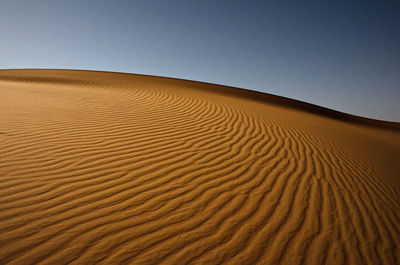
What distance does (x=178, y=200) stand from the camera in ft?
7.98

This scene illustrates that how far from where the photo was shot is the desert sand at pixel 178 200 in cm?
181

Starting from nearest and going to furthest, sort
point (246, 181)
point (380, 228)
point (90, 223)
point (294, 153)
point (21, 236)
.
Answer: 1. point (21, 236)
2. point (90, 223)
3. point (380, 228)
4. point (246, 181)
5. point (294, 153)

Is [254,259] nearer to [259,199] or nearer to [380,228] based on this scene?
[259,199]

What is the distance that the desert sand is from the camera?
1.81m

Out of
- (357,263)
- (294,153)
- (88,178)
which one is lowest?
(357,263)

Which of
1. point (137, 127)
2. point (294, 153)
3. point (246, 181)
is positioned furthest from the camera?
point (137, 127)

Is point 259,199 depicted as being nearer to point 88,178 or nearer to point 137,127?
point 88,178

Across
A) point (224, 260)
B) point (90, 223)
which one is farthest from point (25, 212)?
point (224, 260)

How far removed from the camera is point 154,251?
177 centimetres

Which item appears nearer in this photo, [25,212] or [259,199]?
[25,212]

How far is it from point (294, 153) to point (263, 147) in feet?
2.17

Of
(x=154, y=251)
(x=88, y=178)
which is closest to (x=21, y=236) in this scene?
(x=88, y=178)

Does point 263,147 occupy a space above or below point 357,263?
above

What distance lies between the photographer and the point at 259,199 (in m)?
2.68
